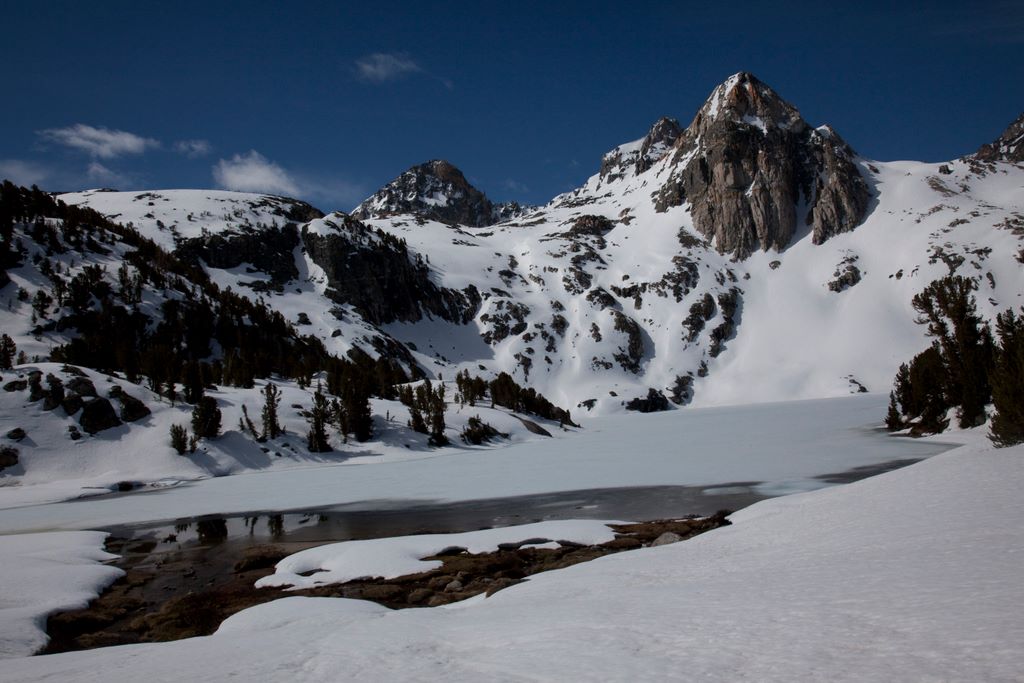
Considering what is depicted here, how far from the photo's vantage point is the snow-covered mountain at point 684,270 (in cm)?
10219

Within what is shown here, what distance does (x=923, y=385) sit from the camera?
3916cm

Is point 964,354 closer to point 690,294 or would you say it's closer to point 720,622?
point 720,622

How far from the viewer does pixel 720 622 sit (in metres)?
5.31

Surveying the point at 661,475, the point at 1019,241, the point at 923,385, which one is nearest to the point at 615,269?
the point at 1019,241

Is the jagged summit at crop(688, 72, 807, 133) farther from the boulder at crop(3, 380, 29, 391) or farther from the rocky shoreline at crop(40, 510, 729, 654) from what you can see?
the rocky shoreline at crop(40, 510, 729, 654)

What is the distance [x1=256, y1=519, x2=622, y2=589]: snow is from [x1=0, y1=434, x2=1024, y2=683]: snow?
2803mm

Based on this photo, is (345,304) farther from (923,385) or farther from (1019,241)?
(1019,241)

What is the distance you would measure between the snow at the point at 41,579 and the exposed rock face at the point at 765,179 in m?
144

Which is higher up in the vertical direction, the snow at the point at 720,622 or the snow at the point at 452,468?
the snow at the point at 720,622

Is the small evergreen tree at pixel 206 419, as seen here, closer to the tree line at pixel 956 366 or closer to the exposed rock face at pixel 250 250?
the tree line at pixel 956 366

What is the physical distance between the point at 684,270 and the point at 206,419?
115776mm

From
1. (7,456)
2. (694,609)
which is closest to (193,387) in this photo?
(7,456)

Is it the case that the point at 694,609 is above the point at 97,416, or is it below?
below

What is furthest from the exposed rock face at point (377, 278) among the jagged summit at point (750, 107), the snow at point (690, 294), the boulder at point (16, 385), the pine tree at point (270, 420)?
the jagged summit at point (750, 107)
